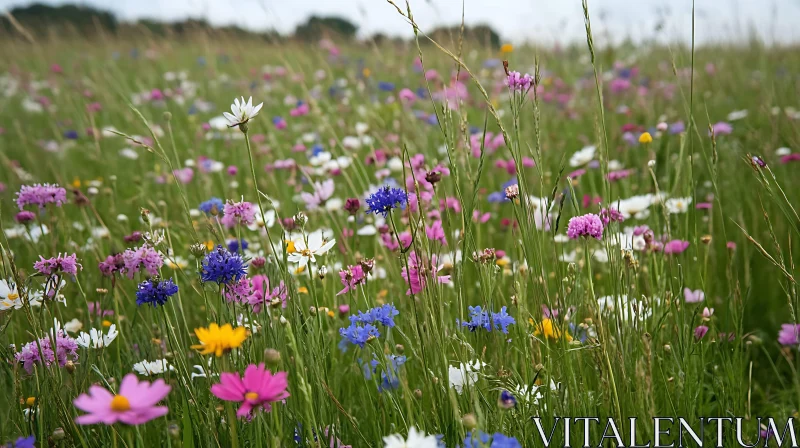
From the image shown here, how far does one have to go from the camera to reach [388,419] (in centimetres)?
114

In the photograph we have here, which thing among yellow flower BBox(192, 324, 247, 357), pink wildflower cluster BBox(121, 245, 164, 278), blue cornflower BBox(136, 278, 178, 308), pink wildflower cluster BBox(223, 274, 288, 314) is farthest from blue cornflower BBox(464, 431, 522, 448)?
pink wildflower cluster BBox(121, 245, 164, 278)

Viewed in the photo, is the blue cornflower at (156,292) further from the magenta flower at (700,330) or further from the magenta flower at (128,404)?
the magenta flower at (700,330)

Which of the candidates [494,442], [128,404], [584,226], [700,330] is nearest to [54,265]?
[128,404]

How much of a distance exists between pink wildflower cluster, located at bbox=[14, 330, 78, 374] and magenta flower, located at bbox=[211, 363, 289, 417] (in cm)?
58

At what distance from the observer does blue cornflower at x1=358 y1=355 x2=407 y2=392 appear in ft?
3.30

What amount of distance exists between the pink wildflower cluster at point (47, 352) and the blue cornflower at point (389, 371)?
569 mm

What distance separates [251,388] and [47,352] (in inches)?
25.6

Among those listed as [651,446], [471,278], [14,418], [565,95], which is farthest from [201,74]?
[651,446]

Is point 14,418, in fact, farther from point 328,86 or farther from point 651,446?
point 328,86

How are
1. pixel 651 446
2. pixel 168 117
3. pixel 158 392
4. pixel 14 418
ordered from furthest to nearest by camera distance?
pixel 168 117 → pixel 14 418 → pixel 651 446 → pixel 158 392

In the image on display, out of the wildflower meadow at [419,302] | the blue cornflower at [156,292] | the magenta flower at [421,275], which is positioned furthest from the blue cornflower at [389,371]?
the blue cornflower at [156,292]

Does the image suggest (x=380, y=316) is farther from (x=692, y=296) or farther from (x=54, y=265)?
(x=692, y=296)

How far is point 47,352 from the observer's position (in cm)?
115

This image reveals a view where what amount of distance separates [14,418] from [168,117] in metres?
0.65
